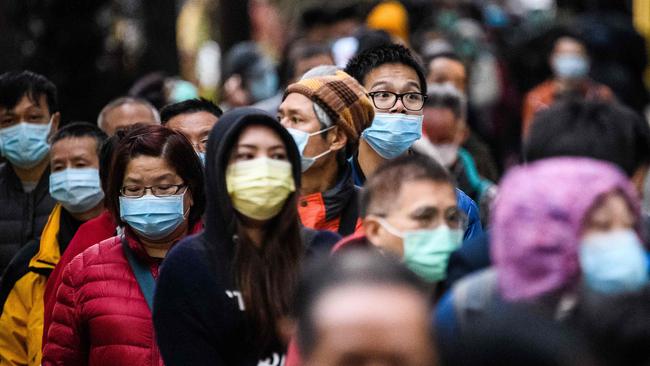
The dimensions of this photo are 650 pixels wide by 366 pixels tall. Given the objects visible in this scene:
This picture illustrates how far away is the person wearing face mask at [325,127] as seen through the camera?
793 centimetres

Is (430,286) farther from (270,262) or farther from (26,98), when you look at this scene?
(26,98)

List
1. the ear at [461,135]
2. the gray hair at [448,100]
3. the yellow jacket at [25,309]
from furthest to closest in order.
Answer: the gray hair at [448,100]
the ear at [461,135]
the yellow jacket at [25,309]

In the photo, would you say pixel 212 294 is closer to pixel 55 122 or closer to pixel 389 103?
pixel 389 103

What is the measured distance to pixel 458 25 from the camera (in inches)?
708

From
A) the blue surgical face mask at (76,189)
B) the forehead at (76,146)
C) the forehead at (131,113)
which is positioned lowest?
the blue surgical face mask at (76,189)

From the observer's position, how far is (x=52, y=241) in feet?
29.7

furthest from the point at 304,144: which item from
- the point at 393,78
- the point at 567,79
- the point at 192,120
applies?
the point at 567,79

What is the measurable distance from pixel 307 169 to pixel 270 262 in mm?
1573

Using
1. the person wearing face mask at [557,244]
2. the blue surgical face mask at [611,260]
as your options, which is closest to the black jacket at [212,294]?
the person wearing face mask at [557,244]

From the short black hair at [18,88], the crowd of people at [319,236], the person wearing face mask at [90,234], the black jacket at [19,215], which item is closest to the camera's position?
the crowd of people at [319,236]

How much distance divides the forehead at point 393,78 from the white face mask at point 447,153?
2.46 meters

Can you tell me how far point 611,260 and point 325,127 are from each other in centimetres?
304

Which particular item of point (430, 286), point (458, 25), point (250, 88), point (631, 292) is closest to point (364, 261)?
point (631, 292)

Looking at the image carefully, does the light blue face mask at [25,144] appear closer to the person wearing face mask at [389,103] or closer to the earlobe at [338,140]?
A: the person wearing face mask at [389,103]
